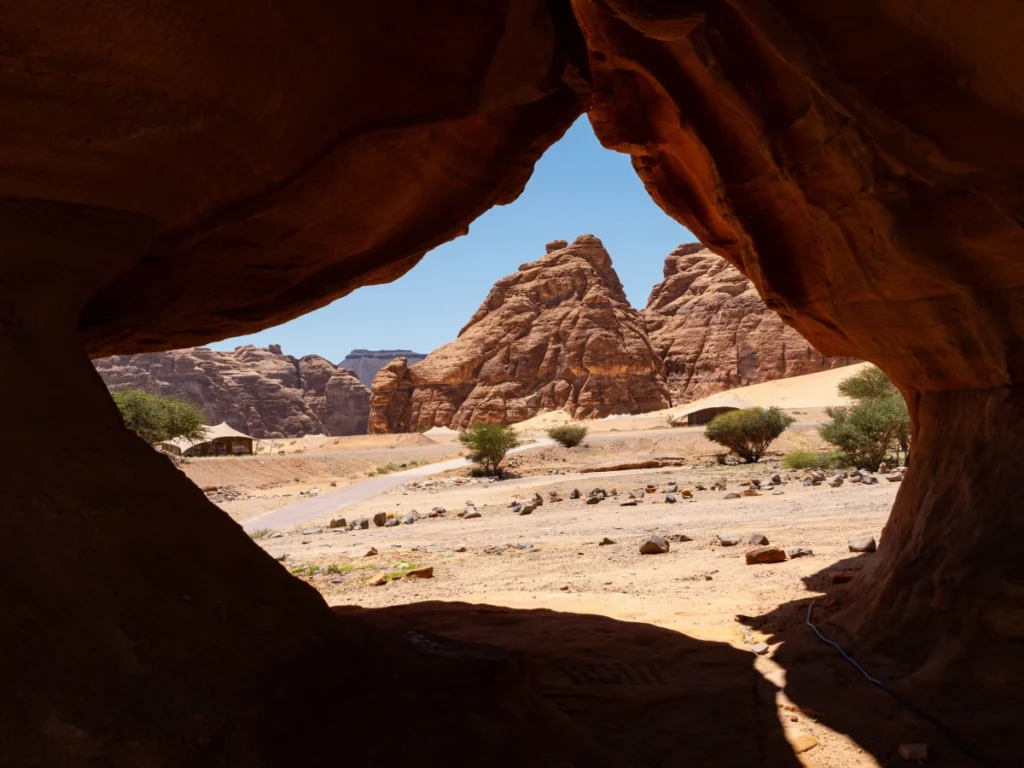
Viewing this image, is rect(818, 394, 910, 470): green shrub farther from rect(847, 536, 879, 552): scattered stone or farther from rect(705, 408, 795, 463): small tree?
rect(847, 536, 879, 552): scattered stone

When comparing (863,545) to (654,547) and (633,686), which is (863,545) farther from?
(633,686)

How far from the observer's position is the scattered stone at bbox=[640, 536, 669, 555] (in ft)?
30.0

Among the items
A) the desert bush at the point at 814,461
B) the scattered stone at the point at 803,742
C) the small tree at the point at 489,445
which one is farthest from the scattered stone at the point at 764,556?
the small tree at the point at 489,445

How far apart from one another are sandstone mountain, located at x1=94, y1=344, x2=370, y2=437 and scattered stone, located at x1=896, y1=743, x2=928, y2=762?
96273 mm

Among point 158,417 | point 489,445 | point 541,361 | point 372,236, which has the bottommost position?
point 489,445

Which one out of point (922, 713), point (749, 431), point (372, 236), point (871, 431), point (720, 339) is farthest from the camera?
point (720, 339)

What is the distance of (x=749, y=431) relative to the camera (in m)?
24.3

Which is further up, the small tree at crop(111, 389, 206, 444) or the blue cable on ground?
the small tree at crop(111, 389, 206, 444)

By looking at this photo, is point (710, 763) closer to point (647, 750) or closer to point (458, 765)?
point (647, 750)

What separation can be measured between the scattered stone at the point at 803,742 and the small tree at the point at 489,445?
908 inches

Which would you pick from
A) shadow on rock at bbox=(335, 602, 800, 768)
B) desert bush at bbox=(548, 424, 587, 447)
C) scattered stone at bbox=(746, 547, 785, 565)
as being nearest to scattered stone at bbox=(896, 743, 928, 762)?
shadow on rock at bbox=(335, 602, 800, 768)

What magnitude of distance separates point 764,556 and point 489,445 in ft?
62.7

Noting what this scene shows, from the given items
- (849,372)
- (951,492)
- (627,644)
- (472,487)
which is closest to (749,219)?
(951,492)

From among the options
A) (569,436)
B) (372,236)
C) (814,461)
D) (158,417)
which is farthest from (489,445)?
(372,236)
